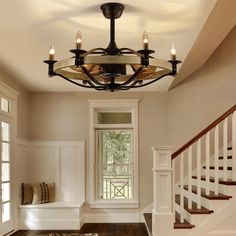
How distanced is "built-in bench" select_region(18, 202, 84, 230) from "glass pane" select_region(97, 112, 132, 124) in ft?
5.91

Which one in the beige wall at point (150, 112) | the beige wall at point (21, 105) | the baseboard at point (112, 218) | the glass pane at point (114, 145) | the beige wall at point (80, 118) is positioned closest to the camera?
the beige wall at point (21, 105)

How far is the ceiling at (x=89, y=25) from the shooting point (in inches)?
135

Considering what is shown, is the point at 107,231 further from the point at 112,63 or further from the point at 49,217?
the point at 112,63

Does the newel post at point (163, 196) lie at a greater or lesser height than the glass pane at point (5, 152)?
lesser

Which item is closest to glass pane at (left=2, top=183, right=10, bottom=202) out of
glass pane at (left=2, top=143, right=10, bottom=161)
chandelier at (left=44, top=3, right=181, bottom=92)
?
glass pane at (left=2, top=143, right=10, bottom=161)

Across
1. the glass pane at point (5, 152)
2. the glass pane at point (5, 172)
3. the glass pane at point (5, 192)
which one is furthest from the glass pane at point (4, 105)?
the glass pane at point (5, 192)

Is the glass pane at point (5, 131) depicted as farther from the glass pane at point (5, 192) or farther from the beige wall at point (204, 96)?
the beige wall at point (204, 96)

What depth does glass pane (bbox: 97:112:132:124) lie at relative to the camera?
781 cm

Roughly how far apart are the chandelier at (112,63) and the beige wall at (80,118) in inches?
159

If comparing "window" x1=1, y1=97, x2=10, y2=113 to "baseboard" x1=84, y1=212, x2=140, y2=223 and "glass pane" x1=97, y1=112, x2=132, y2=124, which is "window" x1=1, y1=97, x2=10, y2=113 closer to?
"glass pane" x1=97, y1=112, x2=132, y2=124

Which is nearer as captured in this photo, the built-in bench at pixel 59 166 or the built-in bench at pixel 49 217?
the built-in bench at pixel 49 217

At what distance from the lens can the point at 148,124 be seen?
764 cm

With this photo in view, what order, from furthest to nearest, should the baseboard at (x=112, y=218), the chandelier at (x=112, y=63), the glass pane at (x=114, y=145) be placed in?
the glass pane at (x=114, y=145) < the baseboard at (x=112, y=218) < the chandelier at (x=112, y=63)

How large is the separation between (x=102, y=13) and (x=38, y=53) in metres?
1.63
